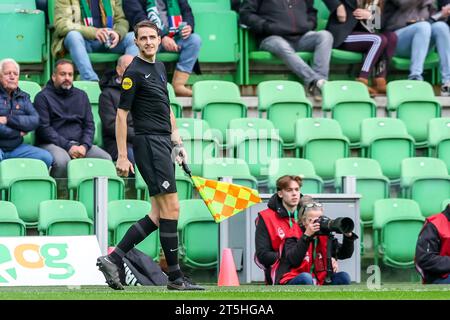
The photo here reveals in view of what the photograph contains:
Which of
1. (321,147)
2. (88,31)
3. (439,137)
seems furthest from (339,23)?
(88,31)

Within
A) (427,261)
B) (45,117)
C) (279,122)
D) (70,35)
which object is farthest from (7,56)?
(427,261)

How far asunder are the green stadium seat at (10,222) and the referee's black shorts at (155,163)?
86.9 inches

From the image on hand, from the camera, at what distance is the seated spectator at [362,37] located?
15883 millimetres

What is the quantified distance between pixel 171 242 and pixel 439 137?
5.12 meters

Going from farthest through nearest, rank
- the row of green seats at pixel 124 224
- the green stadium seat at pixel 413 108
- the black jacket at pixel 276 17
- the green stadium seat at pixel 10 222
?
the black jacket at pixel 276 17 < the green stadium seat at pixel 413 108 < the row of green seats at pixel 124 224 < the green stadium seat at pixel 10 222

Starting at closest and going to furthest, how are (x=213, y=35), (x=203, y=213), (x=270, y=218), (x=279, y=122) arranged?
(x=270, y=218) → (x=203, y=213) → (x=279, y=122) → (x=213, y=35)

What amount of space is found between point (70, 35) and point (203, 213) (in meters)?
3.15

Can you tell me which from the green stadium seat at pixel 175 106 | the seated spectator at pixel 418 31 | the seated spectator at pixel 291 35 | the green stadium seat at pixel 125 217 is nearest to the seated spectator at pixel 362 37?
the seated spectator at pixel 418 31

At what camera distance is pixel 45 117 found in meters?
13.7

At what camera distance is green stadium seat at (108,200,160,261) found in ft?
39.8

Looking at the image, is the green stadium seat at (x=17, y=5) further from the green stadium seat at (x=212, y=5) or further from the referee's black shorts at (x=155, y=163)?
the referee's black shorts at (x=155, y=163)

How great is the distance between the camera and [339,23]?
16.0 metres

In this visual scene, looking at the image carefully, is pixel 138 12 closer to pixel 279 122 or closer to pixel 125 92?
pixel 279 122

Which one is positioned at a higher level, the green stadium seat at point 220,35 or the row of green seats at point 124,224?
Answer: the green stadium seat at point 220,35
